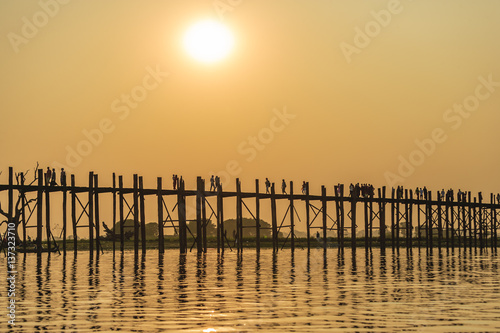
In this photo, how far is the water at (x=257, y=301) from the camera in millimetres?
17672

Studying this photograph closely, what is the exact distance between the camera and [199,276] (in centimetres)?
3300

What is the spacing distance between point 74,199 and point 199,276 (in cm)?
1949

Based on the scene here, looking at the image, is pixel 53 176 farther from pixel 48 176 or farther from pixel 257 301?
pixel 257 301

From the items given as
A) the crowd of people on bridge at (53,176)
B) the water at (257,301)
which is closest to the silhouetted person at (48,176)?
the crowd of people on bridge at (53,176)

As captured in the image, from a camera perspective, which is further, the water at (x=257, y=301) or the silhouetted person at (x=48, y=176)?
the silhouetted person at (x=48, y=176)

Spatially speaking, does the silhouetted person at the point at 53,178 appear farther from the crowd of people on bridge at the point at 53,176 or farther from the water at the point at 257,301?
the water at the point at 257,301

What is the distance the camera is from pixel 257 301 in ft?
73.3

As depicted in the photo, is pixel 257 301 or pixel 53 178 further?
pixel 53 178

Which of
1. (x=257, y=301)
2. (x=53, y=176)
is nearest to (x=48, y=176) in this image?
(x=53, y=176)

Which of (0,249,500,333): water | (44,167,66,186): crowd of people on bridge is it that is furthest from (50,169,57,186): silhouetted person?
(0,249,500,333): water

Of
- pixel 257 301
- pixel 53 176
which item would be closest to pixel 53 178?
pixel 53 176

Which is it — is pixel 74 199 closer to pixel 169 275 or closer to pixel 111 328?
pixel 169 275

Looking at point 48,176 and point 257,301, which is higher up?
point 48,176

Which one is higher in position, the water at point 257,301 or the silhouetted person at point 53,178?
the silhouetted person at point 53,178
